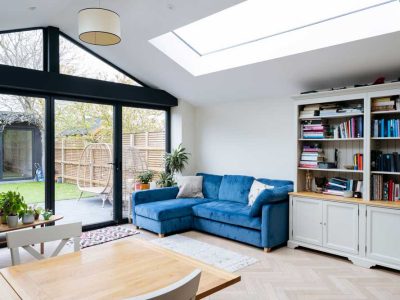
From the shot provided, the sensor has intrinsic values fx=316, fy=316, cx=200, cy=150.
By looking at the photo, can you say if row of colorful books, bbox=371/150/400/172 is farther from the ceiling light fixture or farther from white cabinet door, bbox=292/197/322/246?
the ceiling light fixture

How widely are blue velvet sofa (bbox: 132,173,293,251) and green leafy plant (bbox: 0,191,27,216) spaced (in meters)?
1.73

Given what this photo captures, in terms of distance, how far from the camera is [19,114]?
4195mm

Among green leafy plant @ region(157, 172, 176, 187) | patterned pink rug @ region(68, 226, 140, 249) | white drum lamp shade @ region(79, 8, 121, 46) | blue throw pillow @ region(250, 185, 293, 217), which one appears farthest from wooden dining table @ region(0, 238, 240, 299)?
green leafy plant @ region(157, 172, 176, 187)

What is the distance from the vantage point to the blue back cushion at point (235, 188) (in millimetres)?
4883

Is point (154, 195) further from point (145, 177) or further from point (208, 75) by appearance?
point (208, 75)

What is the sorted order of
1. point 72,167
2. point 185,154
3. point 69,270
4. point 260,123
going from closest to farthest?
point 69,270 < point 72,167 < point 260,123 < point 185,154

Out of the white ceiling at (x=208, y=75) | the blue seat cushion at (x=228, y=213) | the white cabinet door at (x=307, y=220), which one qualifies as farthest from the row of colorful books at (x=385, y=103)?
the blue seat cushion at (x=228, y=213)

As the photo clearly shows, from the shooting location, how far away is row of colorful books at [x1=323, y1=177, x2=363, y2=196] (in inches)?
149

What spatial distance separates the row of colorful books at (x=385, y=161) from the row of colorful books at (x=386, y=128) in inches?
8.4

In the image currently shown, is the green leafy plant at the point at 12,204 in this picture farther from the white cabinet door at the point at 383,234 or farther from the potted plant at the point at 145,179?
the white cabinet door at the point at 383,234

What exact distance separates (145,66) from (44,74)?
146 centimetres

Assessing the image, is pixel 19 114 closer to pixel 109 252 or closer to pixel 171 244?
pixel 171 244

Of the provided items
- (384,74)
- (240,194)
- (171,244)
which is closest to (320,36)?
(384,74)

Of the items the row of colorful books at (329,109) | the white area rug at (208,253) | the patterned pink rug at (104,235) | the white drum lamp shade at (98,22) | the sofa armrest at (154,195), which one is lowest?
the white area rug at (208,253)
